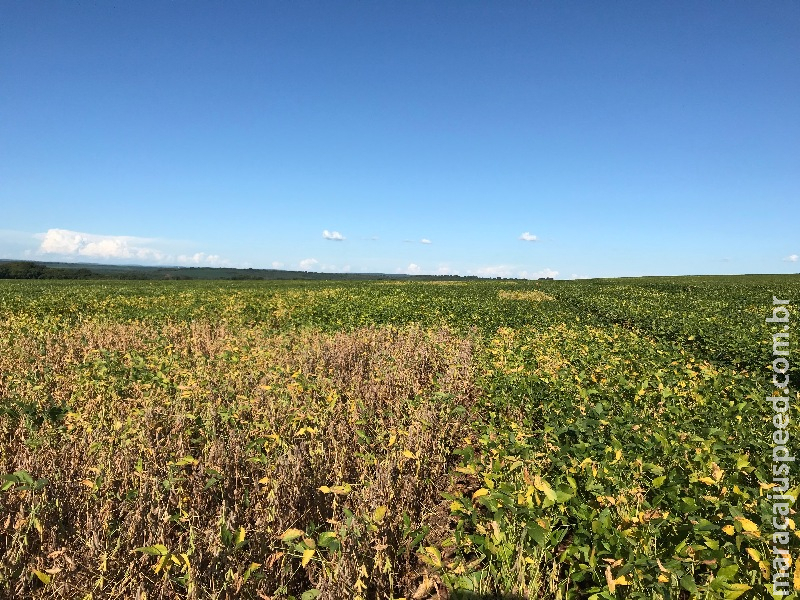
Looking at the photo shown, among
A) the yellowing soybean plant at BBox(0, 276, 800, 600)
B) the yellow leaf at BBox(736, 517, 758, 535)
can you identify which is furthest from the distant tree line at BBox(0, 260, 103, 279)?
the yellow leaf at BBox(736, 517, 758, 535)

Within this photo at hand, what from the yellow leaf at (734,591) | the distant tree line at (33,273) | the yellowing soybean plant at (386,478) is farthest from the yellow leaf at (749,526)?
the distant tree line at (33,273)

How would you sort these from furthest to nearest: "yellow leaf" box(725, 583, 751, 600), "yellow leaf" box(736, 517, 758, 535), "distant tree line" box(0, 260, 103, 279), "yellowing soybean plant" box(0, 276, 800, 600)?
"distant tree line" box(0, 260, 103, 279)
"yellowing soybean plant" box(0, 276, 800, 600)
"yellow leaf" box(736, 517, 758, 535)
"yellow leaf" box(725, 583, 751, 600)

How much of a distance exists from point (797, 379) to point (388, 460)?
9.20 meters

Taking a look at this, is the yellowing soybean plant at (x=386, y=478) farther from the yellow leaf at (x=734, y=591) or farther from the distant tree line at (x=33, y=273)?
the distant tree line at (x=33, y=273)

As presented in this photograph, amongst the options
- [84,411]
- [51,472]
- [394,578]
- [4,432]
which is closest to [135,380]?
[84,411]

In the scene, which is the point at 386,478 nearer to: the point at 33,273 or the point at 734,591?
the point at 734,591

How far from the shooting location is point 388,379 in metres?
6.95

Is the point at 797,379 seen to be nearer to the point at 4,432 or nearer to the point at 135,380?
the point at 135,380

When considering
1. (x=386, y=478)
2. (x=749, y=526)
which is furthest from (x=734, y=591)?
(x=386, y=478)

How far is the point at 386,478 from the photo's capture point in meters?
3.75

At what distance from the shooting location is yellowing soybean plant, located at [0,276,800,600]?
8.98 ft

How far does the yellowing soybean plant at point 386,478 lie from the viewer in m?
2.74

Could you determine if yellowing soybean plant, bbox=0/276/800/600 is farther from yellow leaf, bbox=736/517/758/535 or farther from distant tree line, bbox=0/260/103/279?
distant tree line, bbox=0/260/103/279

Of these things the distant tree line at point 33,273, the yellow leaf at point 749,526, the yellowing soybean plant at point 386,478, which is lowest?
the yellowing soybean plant at point 386,478
